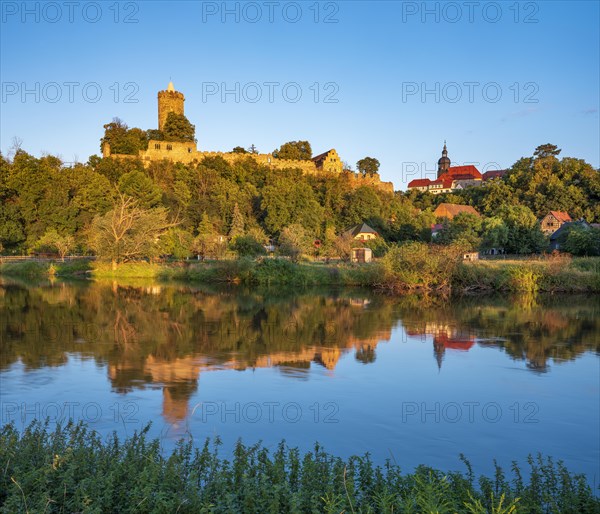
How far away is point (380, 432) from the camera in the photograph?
27.0 feet

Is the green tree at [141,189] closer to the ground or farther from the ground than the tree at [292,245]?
farther from the ground

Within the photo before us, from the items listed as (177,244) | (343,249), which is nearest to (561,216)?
(343,249)

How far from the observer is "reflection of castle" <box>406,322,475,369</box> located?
14.8m

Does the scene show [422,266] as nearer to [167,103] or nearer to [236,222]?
[236,222]

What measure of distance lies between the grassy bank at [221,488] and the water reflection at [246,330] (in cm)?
330

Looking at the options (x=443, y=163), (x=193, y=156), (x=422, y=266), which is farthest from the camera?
(x=443, y=163)

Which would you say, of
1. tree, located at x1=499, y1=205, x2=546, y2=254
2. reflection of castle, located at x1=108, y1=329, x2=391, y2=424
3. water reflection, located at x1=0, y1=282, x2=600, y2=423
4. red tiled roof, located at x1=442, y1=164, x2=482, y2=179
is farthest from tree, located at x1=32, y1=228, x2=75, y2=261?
red tiled roof, located at x1=442, y1=164, x2=482, y2=179

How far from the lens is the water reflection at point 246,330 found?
40.1 feet

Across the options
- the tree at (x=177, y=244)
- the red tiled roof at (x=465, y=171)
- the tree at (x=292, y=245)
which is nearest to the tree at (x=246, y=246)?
the tree at (x=292, y=245)

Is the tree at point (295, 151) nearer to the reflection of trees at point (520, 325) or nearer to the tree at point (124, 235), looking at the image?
the tree at point (124, 235)

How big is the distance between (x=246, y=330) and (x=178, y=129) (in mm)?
59482

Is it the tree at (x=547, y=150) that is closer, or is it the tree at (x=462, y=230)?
the tree at (x=462, y=230)

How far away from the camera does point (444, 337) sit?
16.6m

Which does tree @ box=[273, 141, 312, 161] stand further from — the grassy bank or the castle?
the grassy bank
